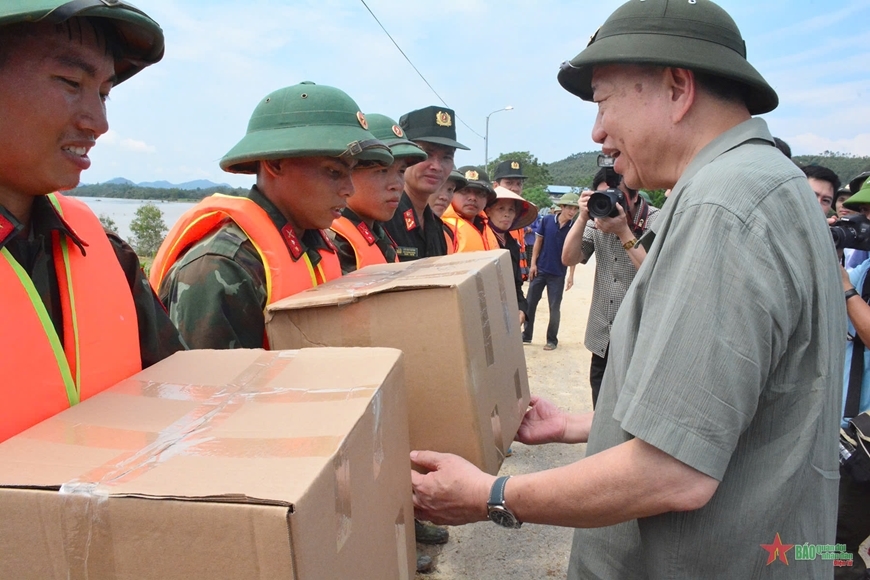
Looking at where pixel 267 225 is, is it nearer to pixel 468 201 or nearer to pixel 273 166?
pixel 273 166

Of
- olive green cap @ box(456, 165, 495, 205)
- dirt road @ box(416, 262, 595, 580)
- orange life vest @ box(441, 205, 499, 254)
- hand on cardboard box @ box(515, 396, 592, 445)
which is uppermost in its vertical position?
olive green cap @ box(456, 165, 495, 205)

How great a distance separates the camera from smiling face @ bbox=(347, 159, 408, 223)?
9.84ft

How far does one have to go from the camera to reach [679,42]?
1114 millimetres

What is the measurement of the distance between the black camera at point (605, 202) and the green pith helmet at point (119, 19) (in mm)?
2329

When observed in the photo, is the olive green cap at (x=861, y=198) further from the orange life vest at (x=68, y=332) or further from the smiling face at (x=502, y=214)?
the smiling face at (x=502, y=214)

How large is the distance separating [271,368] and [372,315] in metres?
0.34

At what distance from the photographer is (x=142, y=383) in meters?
1.14

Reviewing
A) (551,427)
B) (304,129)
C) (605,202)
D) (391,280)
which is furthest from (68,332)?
(605,202)

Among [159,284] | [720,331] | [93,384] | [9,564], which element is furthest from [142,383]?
[720,331]

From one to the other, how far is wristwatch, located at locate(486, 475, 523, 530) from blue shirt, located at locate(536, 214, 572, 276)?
606 cm

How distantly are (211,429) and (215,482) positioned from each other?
0.21 meters

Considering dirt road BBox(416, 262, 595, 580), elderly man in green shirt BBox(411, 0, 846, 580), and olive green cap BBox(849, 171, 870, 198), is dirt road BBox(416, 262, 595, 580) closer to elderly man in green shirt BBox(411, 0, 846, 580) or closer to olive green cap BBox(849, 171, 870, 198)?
elderly man in green shirt BBox(411, 0, 846, 580)

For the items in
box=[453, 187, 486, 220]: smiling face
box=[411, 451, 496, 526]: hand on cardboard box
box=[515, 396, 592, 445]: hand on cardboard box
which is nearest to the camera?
box=[411, 451, 496, 526]: hand on cardboard box

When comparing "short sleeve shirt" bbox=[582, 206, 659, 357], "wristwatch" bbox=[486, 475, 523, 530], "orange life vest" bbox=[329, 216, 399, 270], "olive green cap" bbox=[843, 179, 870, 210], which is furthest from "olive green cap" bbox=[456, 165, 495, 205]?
"wristwatch" bbox=[486, 475, 523, 530]
